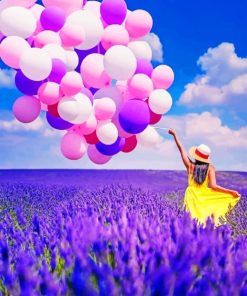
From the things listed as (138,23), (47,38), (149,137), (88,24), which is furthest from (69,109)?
(138,23)

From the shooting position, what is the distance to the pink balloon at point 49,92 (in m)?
3.98

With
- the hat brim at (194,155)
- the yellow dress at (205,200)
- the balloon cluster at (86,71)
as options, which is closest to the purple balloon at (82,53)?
the balloon cluster at (86,71)

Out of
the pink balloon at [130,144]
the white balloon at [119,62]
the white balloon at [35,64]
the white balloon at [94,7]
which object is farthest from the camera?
the pink balloon at [130,144]

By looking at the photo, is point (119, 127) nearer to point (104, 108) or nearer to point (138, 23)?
point (104, 108)

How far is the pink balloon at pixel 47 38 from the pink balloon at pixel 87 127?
27.6 inches

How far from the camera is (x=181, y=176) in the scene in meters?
12.9

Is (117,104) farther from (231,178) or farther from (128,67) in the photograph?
(231,178)

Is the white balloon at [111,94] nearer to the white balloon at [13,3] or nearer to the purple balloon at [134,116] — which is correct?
the purple balloon at [134,116]

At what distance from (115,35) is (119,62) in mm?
392

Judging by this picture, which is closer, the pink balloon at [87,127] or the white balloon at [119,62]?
the white balloon at [119,62]

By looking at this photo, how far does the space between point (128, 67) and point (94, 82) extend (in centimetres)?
39

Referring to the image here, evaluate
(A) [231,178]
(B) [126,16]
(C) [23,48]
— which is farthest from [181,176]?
(C) [23,48]

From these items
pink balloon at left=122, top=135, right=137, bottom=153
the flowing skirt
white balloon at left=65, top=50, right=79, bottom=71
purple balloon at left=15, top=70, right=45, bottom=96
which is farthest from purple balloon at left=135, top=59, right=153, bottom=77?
the flowing skirt

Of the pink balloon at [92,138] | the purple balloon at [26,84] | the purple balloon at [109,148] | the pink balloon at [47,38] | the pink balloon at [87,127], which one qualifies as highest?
the pink balloon at [47,38]
